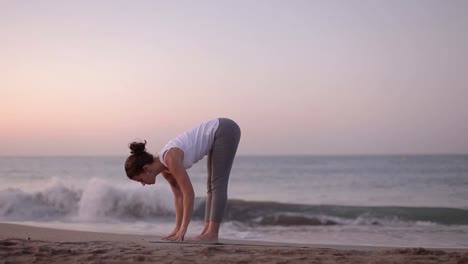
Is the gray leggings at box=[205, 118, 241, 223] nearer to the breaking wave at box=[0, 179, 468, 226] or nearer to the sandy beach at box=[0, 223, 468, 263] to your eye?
the sandy beach at box=[0, 223, 468, 263]

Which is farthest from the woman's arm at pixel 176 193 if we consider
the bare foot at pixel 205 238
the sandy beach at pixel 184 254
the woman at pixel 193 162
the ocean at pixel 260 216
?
the ocean at pixel 260 216

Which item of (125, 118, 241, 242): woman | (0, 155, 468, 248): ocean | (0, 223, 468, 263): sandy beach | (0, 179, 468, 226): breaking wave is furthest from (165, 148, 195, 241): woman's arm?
(0, 179, 468, 226): breaking wave

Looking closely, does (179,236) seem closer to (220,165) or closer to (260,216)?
(220,165)

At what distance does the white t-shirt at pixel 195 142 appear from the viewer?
3996mm

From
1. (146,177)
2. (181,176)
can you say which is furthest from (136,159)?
(181,176)

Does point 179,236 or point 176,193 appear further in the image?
point 176,193

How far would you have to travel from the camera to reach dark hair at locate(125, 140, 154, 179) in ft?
12.8

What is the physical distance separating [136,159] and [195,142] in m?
0.49

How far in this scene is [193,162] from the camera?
160 inches

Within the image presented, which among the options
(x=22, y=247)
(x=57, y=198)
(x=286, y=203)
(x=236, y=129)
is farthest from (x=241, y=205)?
(x=22, y=247)

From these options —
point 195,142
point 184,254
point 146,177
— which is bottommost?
point 184,254

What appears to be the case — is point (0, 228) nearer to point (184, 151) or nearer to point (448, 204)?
point (184, 151)

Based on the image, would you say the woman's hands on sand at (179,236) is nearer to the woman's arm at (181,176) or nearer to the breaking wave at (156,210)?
the woman's arm at (181,176)

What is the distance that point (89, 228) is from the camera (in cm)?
785
